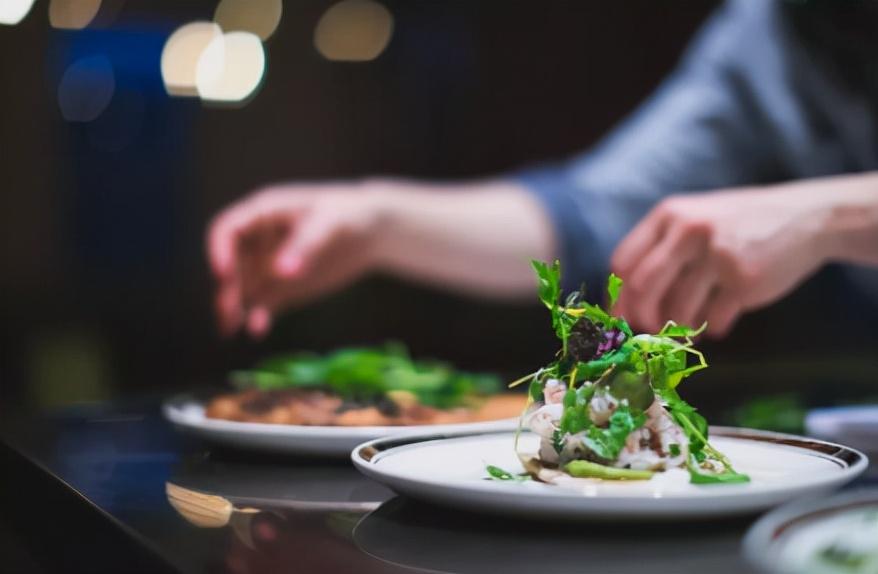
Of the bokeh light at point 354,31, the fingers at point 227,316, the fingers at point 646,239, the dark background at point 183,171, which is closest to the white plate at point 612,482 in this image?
the fingers at point 646,239

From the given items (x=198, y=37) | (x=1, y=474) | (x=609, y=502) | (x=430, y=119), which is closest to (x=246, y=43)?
(x=198, y=37)

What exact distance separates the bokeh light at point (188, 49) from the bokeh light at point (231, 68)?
0.09ft

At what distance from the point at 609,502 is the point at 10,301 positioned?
4.30 meters

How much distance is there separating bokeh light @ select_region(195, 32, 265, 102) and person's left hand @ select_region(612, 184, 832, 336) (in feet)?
9.47

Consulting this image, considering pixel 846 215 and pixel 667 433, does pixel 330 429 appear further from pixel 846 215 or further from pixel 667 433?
pixel 846 215

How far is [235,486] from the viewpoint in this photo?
1197mm

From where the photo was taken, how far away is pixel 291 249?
275cm

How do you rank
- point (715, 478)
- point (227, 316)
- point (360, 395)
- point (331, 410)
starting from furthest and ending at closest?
point (227, 316) → point (360, 395) → point (331, 410) → point (715, 478)

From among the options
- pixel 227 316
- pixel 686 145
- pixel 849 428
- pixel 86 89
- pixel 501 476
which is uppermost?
pixel 86 89

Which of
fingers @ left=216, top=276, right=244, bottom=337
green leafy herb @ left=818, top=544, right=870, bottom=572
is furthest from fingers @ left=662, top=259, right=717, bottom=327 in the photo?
fingers @ left=216, top=276, right=244, bottom=337

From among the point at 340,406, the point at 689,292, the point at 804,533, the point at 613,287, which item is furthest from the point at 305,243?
the point at 804,533

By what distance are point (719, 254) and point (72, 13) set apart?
3.65 m

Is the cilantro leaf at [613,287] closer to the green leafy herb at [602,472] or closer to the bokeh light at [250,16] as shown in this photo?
the green leafy herb at [602,472]

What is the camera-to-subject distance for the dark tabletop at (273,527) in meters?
0.83
